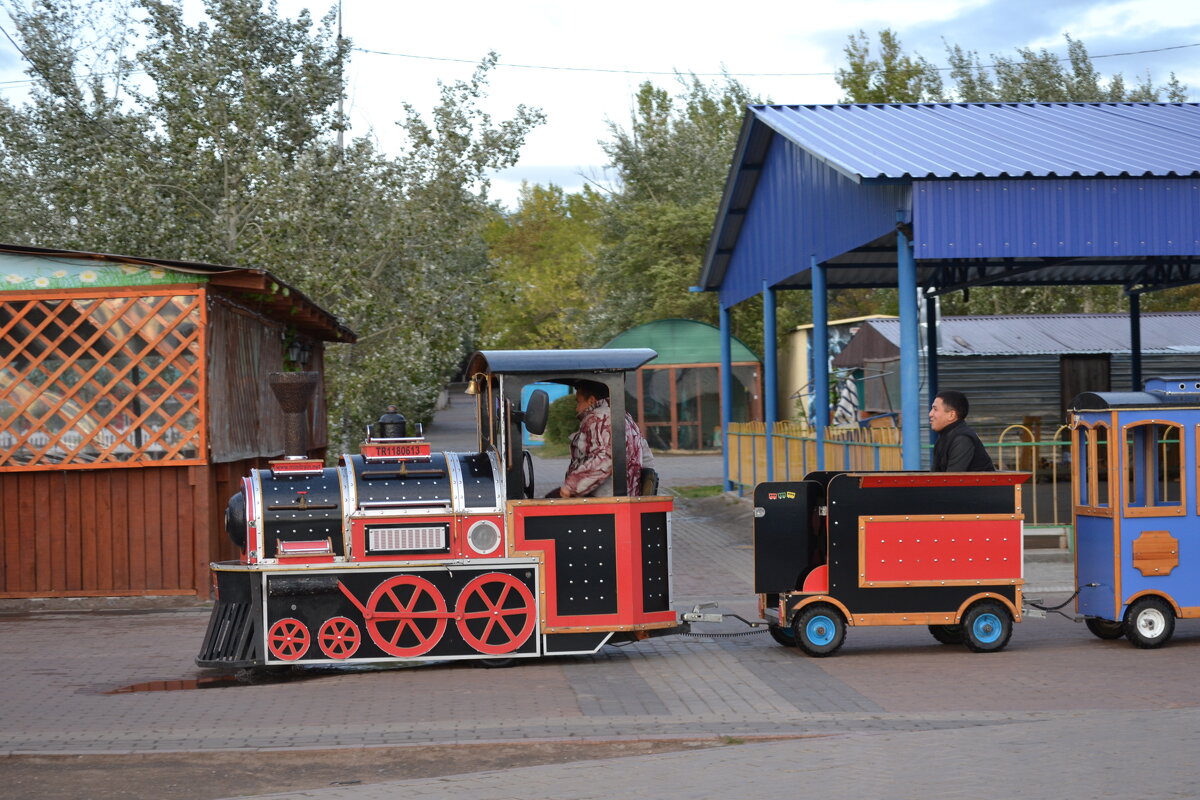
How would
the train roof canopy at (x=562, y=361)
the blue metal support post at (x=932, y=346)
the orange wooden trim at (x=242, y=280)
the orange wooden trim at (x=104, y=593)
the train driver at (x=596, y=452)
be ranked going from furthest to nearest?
the blue metal support post at (x=932, y=346) < the orange wooden trim at (x=104, y=593) < the orange wooden trim at (x=242, y=280) < the train driver at (x=596, y=452) < the train roof canopy at (x=562, y=361)

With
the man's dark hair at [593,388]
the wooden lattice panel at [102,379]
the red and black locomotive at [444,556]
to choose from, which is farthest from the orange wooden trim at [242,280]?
the man's dark hair at [593,388]

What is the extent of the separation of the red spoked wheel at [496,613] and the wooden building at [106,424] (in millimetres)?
4625

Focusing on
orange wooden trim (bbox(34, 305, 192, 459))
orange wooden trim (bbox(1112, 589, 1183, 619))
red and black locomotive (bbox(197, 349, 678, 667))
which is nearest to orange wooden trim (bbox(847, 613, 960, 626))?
orange wooden trim (bbox(1112, 589, 1183, 619))

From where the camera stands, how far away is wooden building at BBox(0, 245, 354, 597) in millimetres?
13203

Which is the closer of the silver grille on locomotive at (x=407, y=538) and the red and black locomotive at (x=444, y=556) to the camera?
the red and black locomotive at (x=444, y=556)

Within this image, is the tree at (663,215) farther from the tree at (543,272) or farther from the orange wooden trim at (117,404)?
the orange wooden trim at (117,404)

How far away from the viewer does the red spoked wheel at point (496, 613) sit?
31.7 ft

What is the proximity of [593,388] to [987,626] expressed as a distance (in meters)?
3.45

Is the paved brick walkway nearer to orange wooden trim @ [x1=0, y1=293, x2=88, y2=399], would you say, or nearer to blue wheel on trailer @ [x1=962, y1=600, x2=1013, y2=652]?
blue wheel on trailer @ [x1=962, y1=600, x2=1013, y2=652]

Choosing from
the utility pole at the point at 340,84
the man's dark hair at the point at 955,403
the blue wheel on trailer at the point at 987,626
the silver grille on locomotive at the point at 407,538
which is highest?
the utility pole at the point at 340,84

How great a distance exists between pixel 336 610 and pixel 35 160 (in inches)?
741

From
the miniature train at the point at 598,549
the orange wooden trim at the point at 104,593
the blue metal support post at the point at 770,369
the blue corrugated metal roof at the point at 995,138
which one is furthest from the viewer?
the blue metal support post at the point at 770,369

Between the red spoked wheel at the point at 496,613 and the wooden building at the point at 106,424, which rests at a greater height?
the wooden building at the point at 106,424

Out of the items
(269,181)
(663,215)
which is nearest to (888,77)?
(663,215)
